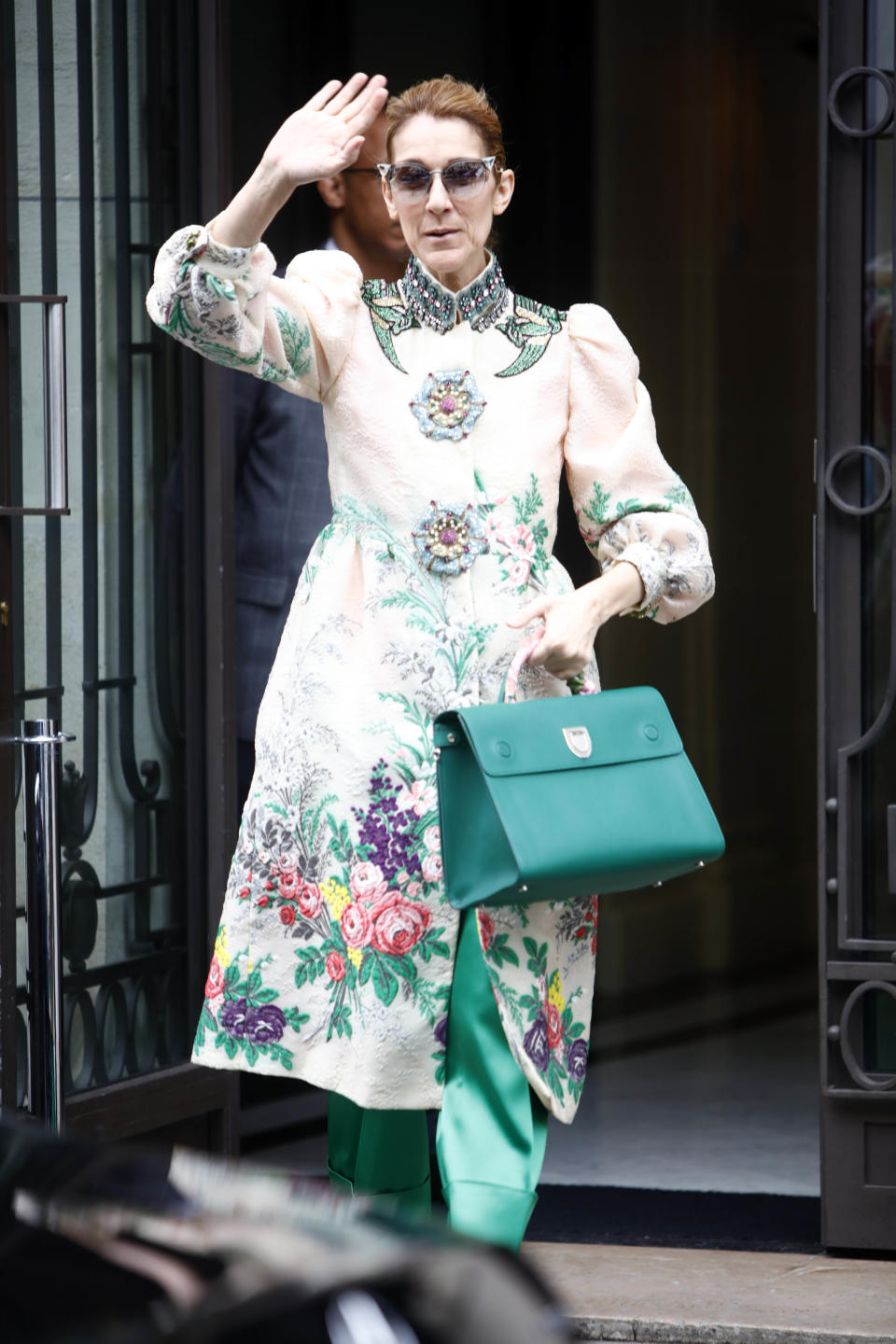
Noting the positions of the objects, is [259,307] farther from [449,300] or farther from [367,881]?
[367,881]

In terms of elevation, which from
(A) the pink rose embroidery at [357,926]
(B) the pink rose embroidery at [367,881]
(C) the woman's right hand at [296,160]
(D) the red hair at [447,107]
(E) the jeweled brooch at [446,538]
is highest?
(D) the red hair at [447,107]

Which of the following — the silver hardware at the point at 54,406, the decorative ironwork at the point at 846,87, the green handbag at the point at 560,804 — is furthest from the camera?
the decorative ironwork at the point at 846,87

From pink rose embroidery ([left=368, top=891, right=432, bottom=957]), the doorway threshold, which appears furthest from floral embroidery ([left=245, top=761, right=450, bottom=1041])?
the doorway threshold

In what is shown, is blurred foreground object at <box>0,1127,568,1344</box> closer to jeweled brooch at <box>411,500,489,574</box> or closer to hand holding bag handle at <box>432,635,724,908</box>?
hand holding bag handle at <box>432,635,724,908</box>

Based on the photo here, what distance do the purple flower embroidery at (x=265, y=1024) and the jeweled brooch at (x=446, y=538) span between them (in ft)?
2.05

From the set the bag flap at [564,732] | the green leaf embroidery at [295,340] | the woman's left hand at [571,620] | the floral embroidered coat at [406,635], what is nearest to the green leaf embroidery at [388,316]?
the floral embroidered coat at [406,635]

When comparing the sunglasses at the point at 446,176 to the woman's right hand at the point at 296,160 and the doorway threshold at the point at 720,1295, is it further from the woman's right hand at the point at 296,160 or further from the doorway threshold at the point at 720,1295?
the doorway threshold at the point at 720,1295

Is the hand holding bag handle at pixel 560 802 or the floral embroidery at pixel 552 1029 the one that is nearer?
the hand holding bag handle at pixel 560 802

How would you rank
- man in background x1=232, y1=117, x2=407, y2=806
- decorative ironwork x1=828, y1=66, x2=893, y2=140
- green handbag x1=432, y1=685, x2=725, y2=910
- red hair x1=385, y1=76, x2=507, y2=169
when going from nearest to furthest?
green handbag x1=432, y1=685, x2=725, y2=910 → red hair x1=385, y1=76, x2=507, y2=169 → decorative ironwork x1=828, y1=66, x2=893, y2=140 → man in background x1=232, y1=117, x2=407, y2=806

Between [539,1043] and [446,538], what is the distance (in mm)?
665

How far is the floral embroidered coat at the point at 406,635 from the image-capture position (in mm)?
2500

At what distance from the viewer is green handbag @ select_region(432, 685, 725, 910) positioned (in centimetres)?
228

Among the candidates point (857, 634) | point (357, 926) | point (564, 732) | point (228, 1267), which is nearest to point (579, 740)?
point (564, 732)

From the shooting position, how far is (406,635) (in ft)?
Result: 8.29
